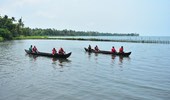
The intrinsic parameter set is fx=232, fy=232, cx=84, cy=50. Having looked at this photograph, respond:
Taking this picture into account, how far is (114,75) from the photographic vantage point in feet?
74.3

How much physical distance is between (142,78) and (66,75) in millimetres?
7149

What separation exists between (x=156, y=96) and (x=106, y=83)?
4559mm

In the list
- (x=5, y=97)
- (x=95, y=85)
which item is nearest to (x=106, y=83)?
(x=95, y=85)

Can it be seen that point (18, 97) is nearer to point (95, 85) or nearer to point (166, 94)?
point (95, 85)

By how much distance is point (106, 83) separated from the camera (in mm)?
19094

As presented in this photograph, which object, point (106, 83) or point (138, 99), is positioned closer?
point (138, 99)

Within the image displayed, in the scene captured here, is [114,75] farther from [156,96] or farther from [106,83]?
[156,96]

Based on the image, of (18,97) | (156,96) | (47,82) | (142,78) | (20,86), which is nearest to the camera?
(18,97)

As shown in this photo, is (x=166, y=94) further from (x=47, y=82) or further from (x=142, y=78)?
(x=47, y=82)

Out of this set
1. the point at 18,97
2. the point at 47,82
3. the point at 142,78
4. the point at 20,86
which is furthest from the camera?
the point at 142,78

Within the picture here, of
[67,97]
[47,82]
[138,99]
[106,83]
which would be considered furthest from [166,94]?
[47,82]

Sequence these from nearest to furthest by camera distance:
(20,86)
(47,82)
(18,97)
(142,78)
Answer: (18,97) < (20,86) < (47,82) < (142,78)

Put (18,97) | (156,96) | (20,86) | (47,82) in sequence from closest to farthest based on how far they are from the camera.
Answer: (18,97) → (156,96) → (20,86) → (47,82)

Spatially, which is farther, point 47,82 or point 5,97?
point 47,82
